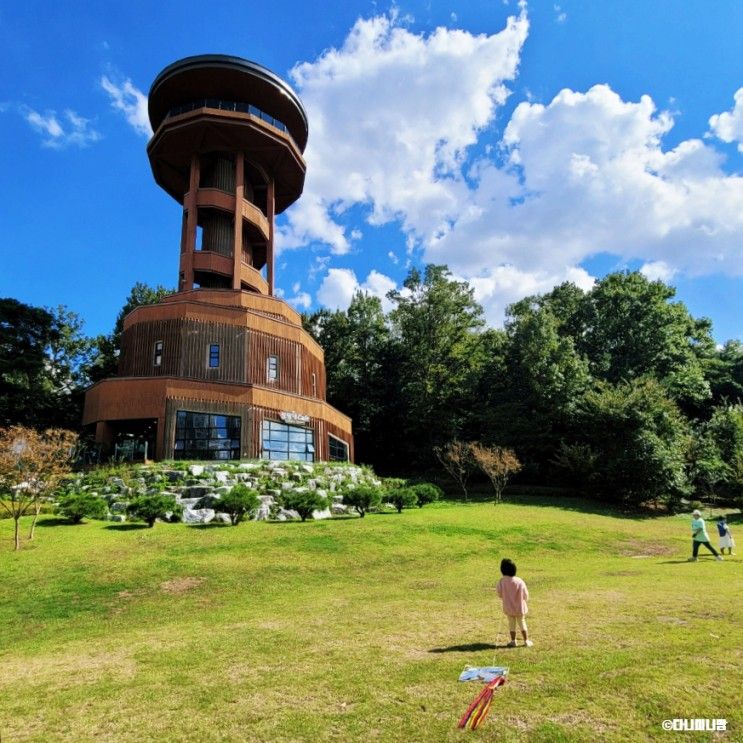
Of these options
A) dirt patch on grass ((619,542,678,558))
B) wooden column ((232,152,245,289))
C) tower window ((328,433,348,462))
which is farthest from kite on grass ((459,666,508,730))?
wooden column ((232,152,245,289))

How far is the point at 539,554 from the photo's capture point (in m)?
16.1

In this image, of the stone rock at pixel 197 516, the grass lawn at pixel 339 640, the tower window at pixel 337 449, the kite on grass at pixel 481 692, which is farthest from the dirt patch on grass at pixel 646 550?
the tower window at pixel 337 449

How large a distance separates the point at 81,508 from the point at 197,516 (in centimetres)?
349

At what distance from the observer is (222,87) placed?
121 feet

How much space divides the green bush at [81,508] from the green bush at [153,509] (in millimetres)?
902

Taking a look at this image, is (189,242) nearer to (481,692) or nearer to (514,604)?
(514,604)

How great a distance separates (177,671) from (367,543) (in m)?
9.32

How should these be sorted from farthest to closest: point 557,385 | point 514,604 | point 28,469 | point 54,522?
point 557,385 → point 54,522 → point 28,469 → point 514,604

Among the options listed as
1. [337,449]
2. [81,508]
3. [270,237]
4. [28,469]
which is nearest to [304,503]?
[81,508]

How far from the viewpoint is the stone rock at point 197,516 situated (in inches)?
704

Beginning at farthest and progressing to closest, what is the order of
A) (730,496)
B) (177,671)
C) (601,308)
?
1. (601,308)
2. (730,496)
3. (177,671)

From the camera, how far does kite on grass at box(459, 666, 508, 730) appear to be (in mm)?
4910

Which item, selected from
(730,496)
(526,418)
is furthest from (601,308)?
(730,496)

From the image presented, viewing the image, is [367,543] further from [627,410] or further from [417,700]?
[627,410]
